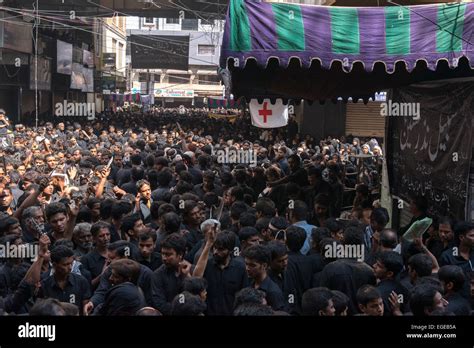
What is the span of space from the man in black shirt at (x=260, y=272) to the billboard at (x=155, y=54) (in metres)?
31.9

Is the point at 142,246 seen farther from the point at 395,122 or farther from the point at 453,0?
the point at 395,122

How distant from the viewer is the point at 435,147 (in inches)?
349

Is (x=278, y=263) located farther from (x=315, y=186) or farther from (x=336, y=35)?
(x=315, y=186)

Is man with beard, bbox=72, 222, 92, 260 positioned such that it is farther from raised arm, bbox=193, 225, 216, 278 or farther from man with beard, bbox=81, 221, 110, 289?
raised arm, bbox=193, 225, 216, 278

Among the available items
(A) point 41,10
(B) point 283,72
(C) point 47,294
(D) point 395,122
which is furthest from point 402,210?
(A) point 41,10

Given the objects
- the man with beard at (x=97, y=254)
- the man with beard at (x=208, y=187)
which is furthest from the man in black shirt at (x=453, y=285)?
the man with beard at (x=208, y=187)

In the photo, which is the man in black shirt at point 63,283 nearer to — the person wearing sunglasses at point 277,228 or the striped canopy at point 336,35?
the person wearing sunglasses at point 277,228

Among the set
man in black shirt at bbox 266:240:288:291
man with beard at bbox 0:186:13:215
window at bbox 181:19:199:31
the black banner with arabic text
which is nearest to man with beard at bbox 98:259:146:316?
man in black shirt at bbox 266:240:288:291

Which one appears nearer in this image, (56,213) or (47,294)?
(47,294)

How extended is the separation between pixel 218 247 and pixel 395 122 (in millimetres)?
6662

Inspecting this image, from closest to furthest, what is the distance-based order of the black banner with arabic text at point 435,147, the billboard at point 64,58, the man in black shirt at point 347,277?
the man in black shirt at point 347,277
the black banner with arabic text at point 435,147
the billboard at point 64,58

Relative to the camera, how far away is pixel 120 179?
1095cm

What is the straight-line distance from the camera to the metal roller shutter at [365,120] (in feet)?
83.2

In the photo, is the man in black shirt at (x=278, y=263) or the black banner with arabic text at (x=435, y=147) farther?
the black banner with arabic text at (x=435, y=147)
